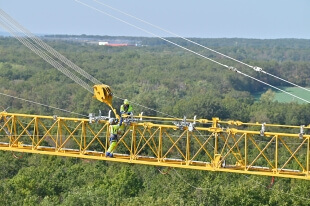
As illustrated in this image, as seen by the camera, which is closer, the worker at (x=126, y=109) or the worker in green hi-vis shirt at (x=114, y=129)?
the worker in green hi-vis shirt at (x=114, y=129)

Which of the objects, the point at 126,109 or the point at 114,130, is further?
the point at 126,109

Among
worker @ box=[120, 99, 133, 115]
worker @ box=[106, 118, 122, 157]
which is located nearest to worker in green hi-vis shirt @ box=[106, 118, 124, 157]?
worker @ box=[106, 118, 122, 157]

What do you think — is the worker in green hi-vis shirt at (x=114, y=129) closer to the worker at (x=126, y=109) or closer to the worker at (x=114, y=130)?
the worker at (x=114, y=130)

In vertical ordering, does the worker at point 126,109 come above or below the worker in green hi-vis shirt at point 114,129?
above

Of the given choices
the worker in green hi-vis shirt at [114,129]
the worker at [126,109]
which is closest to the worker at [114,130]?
the worker in green hi-vis shirt at [114,129]

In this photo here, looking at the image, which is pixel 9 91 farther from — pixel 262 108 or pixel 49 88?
pixel 262 108

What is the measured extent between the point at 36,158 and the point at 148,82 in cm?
11885

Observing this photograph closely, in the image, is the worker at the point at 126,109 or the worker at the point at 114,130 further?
the worker at the point at 126,109

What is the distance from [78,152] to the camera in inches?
1517

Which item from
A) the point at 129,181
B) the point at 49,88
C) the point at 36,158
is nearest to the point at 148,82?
the point at 49,88

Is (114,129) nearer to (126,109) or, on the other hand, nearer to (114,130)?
(114,130)

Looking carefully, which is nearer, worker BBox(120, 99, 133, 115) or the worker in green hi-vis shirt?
the worker in green hi-vis shirt

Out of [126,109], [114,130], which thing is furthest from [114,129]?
[126,109]

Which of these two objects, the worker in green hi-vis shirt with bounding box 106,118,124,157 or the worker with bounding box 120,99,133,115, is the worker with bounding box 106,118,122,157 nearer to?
the worker in green hi-vis shirt with bounding box 106,118,124,157
